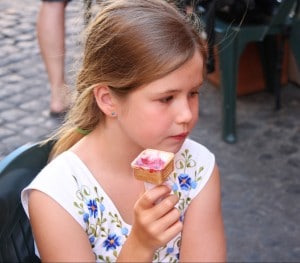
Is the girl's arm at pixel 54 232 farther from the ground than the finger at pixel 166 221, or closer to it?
closer to it

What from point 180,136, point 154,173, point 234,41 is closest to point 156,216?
point 154,173

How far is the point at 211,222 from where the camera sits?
1.86m

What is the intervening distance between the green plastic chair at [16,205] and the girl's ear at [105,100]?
0.28m

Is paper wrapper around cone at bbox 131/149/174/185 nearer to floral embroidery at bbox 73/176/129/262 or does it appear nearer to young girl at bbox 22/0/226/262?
young girl at bbox 22/0/226/262

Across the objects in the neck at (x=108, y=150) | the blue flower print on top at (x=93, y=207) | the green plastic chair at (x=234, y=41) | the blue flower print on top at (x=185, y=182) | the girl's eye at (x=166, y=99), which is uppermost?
the girl's eye at (x=166, y=99)

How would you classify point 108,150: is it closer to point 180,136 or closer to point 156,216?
point 180,136

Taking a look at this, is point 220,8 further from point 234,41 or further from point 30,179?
point 30,179

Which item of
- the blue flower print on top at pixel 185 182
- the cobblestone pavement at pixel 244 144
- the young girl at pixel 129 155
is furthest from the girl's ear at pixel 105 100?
the cobblestone pavement at pixel 244 144

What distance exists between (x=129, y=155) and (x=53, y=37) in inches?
95.6

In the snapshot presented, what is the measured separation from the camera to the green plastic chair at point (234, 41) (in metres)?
3.90

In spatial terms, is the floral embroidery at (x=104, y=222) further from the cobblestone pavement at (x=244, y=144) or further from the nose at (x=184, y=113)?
the cobblestone pavement at (x=244, y=144)

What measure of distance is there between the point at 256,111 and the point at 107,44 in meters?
2.87

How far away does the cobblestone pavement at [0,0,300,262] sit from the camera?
3.17m

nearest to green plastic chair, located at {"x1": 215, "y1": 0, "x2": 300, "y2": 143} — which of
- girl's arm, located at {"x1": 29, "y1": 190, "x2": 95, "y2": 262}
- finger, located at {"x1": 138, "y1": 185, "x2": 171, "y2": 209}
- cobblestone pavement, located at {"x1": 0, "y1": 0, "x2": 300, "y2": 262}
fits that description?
cobblestone pavement, located at {"x1": 0, "y1": 0, "x2": 300, "y2": 262}
